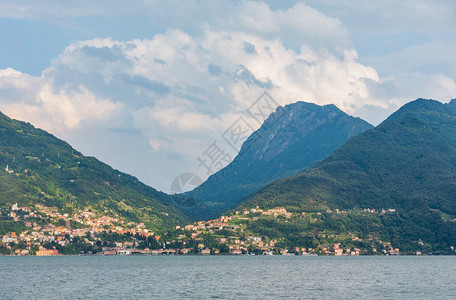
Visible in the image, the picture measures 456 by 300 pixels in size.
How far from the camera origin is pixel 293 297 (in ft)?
304

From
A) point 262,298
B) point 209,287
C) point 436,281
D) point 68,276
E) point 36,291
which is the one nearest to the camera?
point 262,298

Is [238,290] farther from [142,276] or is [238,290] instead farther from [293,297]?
[142,276]

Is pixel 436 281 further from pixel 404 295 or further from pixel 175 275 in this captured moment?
pixel 175 275

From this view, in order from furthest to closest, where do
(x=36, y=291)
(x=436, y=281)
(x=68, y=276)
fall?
1. (x=68, y=276)
2. (x=436, y=281)
3. (x=36, y=291)

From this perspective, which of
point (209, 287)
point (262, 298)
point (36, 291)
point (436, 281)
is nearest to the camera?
point (262, 298)

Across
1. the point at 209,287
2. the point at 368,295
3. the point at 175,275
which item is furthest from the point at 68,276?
the point at 368,295

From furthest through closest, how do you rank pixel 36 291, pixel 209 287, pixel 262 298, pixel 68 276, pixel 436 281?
pixel 68 276, pixel 436 281, pixel 209 287, pixel 36 291, pixel 262 298

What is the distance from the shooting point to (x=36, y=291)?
328ft

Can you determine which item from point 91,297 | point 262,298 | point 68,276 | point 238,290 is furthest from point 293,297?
point 68,276

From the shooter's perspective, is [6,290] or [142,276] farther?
[142,276]

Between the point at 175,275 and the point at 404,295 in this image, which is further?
the point at 175,275

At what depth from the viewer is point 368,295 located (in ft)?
314

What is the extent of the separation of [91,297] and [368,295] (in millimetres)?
48775

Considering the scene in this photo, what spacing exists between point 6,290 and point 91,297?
19894 millimetres
